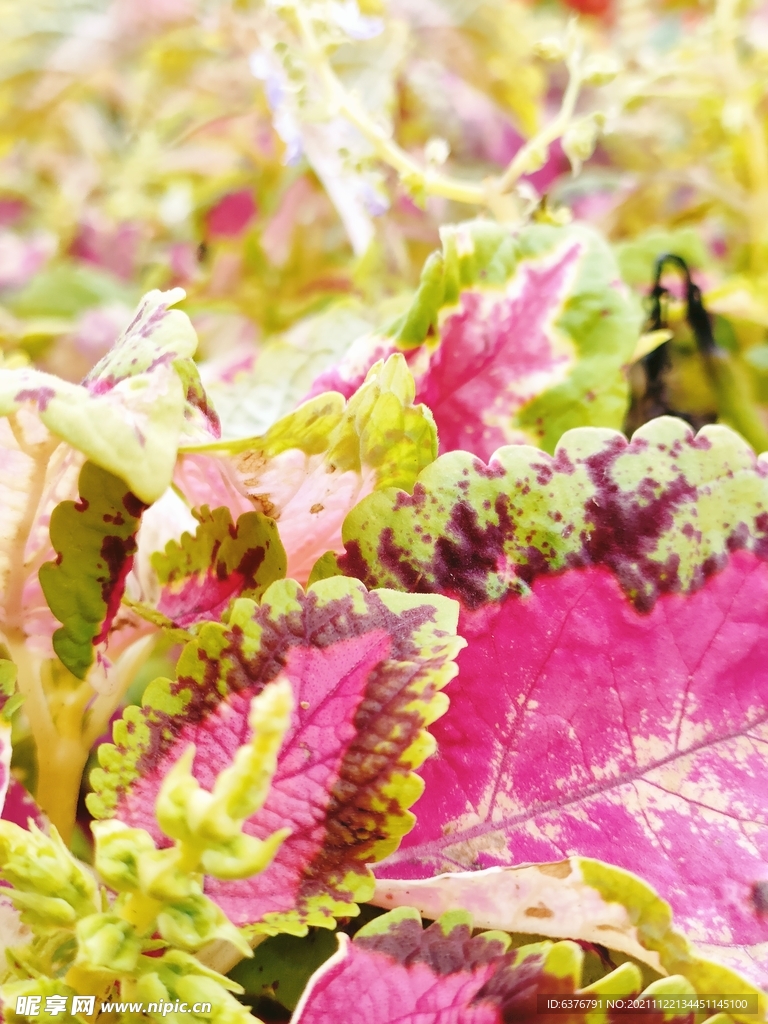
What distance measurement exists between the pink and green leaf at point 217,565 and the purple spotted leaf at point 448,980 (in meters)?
0.11

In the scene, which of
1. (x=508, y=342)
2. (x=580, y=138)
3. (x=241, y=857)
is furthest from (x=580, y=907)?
(x=580, y=138)

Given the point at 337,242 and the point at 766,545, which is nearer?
the point at 766,545

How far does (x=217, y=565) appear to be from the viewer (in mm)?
303

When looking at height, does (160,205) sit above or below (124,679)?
above

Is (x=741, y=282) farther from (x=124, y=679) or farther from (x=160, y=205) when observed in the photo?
(x=160, y=205)

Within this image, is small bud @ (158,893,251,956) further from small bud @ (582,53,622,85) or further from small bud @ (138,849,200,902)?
small bud @ (582,53,622,85)

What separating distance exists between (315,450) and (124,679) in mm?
116

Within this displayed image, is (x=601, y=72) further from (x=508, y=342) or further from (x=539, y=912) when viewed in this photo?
(x=539, y=912)

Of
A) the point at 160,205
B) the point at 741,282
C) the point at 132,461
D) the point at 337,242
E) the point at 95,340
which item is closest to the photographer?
the point at 132,461

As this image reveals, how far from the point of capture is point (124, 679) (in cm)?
33

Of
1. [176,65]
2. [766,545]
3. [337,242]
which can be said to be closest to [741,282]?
[766,545]

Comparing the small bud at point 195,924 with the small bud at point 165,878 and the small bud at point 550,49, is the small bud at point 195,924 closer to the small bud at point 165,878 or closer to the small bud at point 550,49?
the small bud at point 165,878

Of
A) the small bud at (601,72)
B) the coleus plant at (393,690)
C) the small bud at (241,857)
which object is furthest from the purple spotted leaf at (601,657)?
the small bud at (601,72)

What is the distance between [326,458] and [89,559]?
0.08 meters
